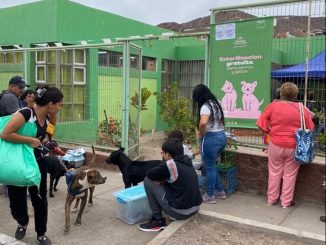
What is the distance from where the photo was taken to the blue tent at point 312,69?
4863 mm

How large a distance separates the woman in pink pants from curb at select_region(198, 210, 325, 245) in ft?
2.74

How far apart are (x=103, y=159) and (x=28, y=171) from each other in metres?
3.79

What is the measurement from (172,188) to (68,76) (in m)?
5.34

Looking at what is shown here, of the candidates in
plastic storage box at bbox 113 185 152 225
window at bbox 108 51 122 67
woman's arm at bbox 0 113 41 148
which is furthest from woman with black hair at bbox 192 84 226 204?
window at bbox 108 51 122 67

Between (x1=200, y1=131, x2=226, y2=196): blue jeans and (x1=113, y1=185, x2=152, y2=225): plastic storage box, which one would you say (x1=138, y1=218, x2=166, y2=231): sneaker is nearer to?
(x1=113, y1=185, x2=152, y2=225): plastic storage box

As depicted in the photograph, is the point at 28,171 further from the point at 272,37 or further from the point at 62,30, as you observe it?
the point at 62,30

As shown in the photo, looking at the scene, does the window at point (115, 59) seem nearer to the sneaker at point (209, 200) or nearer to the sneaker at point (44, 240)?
the sneaker at point (209, 200)

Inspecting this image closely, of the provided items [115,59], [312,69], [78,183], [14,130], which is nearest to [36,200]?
[78,183]

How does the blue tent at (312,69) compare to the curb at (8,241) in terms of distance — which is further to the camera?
the blue tent at (312,69)

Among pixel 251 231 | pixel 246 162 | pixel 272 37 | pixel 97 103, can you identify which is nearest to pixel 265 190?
pixel 246 162

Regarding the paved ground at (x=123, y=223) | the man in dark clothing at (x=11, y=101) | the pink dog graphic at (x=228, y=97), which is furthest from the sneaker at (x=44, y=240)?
the pink dog graphic at (x=228, y=97)

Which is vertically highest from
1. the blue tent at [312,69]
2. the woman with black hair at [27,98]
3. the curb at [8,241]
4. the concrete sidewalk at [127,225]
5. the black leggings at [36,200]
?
the blue tent at [312,69]

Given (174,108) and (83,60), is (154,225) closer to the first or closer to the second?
(83,60)

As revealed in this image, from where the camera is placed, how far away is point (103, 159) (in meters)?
7.50
